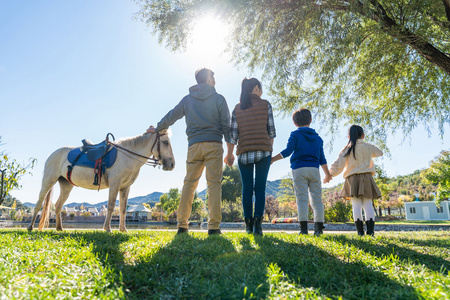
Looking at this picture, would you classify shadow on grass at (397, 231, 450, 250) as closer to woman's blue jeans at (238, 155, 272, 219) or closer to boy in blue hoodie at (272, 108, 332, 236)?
boy in blue hoodie at (272, 108, 332, 236)

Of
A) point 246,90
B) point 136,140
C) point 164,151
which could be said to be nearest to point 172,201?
point 136,140

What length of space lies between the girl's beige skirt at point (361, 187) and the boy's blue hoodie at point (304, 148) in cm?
85

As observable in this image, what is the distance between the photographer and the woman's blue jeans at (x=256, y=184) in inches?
160

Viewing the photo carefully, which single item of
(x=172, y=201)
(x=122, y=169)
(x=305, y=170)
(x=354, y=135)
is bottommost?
(x=172, y=201)

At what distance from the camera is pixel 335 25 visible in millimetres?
6078

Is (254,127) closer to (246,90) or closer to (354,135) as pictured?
(246,90)

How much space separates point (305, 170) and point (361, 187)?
119 centimetres

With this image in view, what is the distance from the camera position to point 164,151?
17.8ft

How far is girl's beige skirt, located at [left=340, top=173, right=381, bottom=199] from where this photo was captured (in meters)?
4.71

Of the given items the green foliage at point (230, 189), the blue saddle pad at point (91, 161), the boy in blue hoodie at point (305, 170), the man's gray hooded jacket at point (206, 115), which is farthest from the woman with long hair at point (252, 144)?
the green foliage at point (230, 189)

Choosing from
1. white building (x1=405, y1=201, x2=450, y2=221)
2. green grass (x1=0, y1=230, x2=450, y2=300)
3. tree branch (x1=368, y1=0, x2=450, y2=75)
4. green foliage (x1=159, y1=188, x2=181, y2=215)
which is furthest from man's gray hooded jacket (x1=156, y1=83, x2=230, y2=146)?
white building (x1=405, y1=201, x2=450, y2=221)

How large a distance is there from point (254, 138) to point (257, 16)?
154 inches

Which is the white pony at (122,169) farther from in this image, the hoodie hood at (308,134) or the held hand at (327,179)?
the held hand at (327,179)

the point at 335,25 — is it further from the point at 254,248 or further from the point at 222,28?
the point at 254,248
